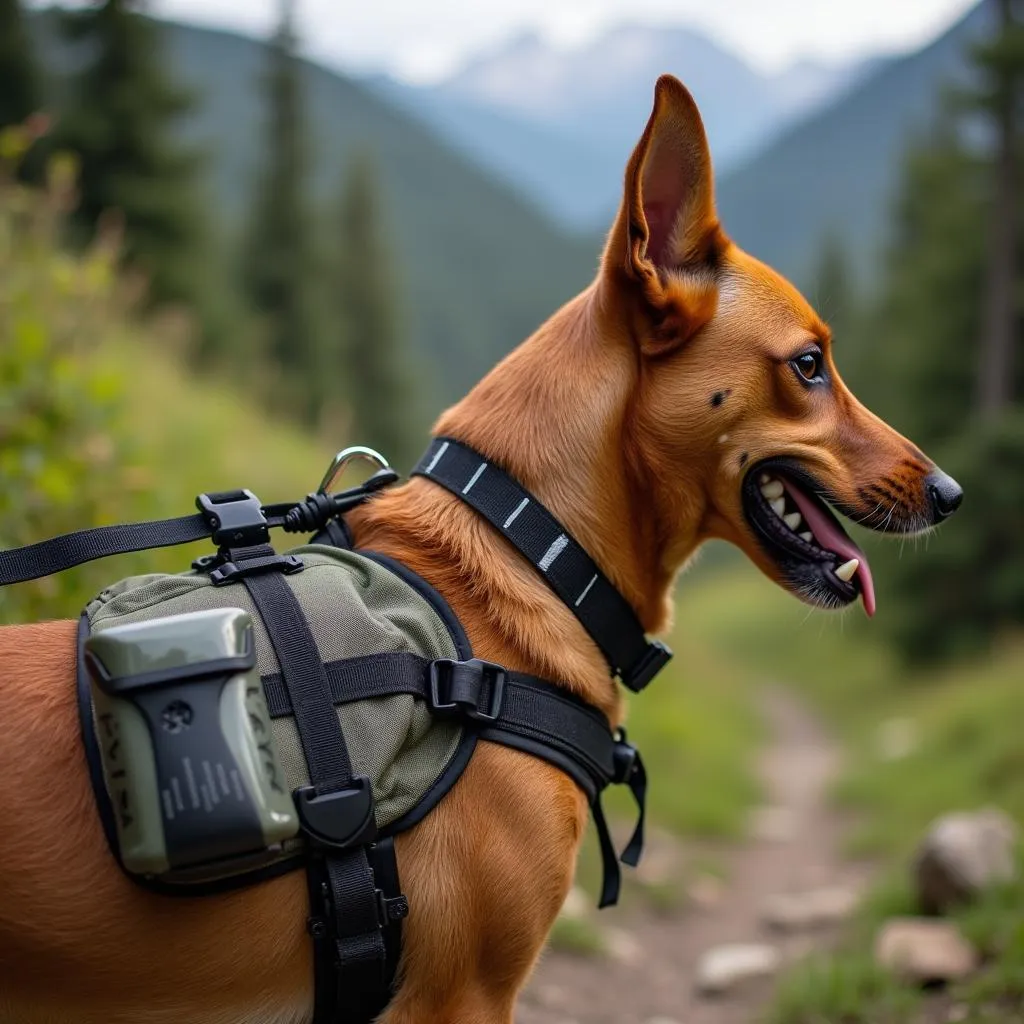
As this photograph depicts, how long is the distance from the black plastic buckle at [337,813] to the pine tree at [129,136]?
66.9 ft

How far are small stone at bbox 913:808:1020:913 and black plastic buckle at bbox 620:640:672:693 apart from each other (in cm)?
312

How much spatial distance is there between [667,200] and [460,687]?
133 centimetres

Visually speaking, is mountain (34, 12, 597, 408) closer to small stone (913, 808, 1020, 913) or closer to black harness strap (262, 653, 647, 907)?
small stone (913, 808, 1020, 913)

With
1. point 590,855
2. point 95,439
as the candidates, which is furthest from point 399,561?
point 590,855

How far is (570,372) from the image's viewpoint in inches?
105

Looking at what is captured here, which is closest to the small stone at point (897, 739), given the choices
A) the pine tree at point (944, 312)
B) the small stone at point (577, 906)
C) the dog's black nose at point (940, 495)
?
the small stone at point (577, 906)

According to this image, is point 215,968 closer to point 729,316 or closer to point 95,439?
point 729,316

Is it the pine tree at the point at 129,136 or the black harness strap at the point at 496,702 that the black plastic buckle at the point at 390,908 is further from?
the pine tree at the point at 129,136

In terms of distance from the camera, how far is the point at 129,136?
21438 millimetres

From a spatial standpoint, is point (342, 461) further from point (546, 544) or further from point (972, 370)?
point (972, 370)

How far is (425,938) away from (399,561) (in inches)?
33.9

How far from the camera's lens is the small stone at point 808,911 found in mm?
6496

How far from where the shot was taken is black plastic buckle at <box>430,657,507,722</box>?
88.3 inches

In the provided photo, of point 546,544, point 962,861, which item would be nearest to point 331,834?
point 546,544
